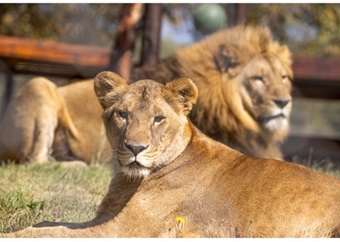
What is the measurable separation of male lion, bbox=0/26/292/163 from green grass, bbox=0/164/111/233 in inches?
27.3

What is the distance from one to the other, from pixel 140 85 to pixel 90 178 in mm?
1939

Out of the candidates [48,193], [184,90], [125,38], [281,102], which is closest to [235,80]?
[281,102]

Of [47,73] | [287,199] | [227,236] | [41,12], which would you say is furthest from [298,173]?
[41,12]

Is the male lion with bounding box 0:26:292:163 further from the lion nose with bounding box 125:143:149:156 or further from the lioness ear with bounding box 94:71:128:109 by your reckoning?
the lion nose with bounding box 125:143:149:156

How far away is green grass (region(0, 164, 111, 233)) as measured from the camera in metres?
4.82

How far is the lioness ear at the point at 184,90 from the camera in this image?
4.57 metres

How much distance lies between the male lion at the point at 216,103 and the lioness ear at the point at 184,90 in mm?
2615

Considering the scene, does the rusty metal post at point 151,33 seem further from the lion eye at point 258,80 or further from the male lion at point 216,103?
the lion eye at point 258,80

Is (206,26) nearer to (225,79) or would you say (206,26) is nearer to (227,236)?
(225,79)

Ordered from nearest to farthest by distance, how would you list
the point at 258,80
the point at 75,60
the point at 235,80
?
the point at 258,80 < the point at 235,80 < the point at 75,60

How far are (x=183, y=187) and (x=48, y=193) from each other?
4.74 feet

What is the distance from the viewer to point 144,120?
14.3 feet

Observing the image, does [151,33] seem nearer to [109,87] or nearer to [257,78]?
[257,78]

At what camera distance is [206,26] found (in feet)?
31.6
